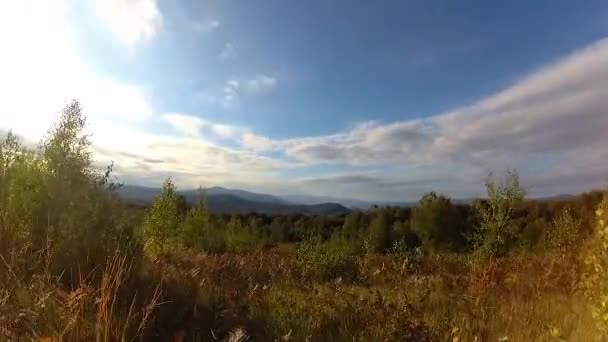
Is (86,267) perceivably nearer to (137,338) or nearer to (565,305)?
(137,338)

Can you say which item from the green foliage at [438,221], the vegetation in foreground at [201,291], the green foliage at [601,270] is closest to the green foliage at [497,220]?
Answer: the vegetation in foreground at [201,291]

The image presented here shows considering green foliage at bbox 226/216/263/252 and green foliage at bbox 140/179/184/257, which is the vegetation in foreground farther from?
green foliage at bbox 226/216/263/252

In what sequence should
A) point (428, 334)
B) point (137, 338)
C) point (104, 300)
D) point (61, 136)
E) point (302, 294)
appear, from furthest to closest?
point (61, 136) < point (302, 294) < point (428, 334) < point (137, 338) < point (104, 300)

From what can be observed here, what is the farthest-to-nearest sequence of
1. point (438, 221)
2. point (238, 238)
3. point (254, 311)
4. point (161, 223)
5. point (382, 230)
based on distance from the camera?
point (382, 230) < point (438, 221) < point (238, 238) < point (161, 223) < point (254, 311)

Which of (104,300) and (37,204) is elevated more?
(37,204)

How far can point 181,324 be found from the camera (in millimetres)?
5621

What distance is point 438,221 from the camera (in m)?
52.2

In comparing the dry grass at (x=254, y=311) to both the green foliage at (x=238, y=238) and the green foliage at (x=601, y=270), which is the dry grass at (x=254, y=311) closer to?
the green foliage at (x=601, y=270)

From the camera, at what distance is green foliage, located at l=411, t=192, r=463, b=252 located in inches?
2027

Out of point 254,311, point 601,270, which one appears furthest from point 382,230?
point 601,270

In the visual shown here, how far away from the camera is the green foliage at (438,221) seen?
169ft

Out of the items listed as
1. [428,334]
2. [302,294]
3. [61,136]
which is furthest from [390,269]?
[61,136]

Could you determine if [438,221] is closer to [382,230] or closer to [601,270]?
[382,230]

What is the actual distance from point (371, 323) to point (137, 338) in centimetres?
283
